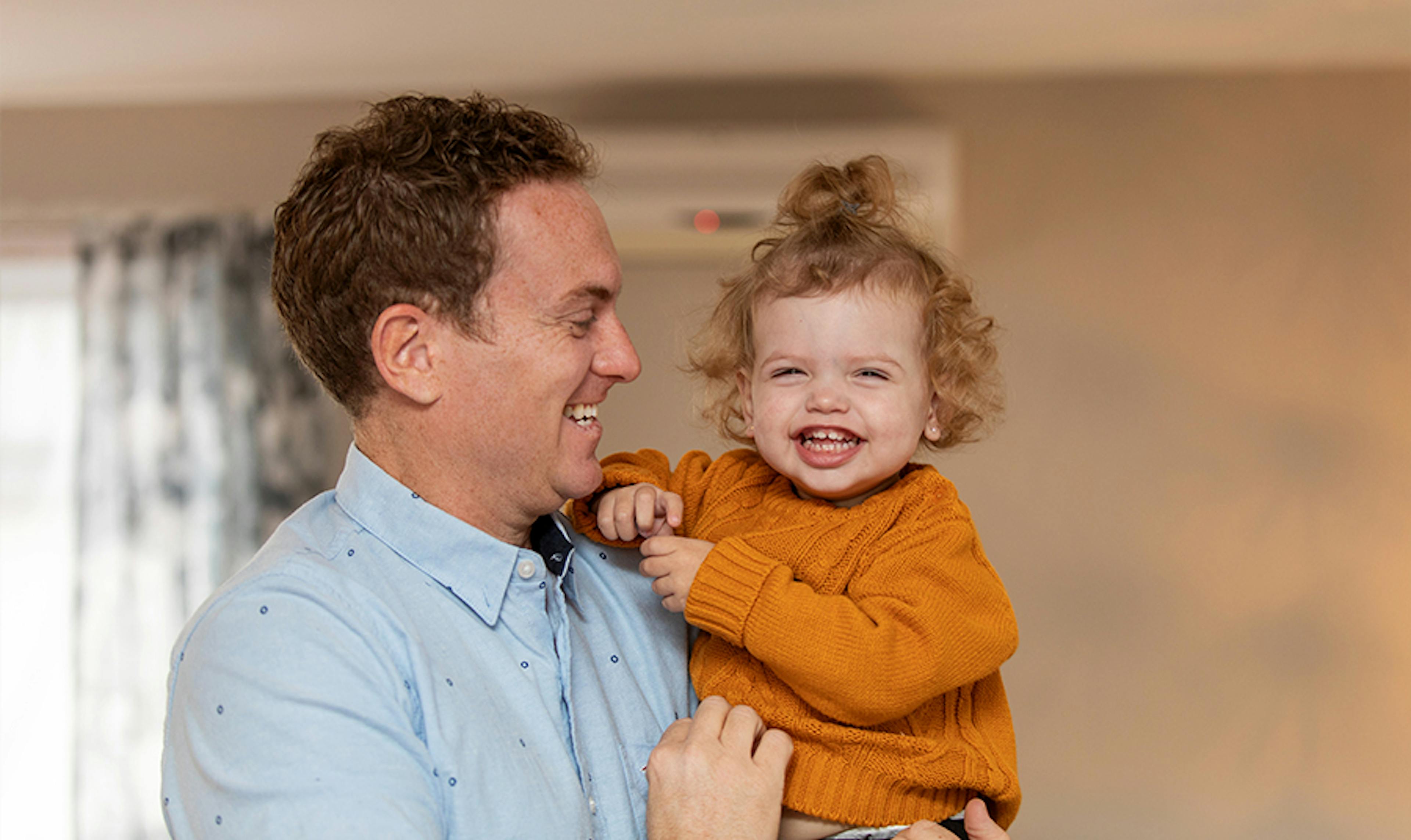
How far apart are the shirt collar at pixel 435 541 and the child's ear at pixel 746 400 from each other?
0.43m

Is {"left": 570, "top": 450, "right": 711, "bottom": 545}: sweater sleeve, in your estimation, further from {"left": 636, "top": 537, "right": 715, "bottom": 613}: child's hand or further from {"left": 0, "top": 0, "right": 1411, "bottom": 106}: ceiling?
{"left": 0, "top": 0, "right": 1411, "bottom": 106}: ceiling

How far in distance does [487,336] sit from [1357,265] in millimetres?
2905

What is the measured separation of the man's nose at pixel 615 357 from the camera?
4.16ft

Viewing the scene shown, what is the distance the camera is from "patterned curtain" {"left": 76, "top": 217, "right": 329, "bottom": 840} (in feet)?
11.4

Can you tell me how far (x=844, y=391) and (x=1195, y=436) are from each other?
2252 millimetres

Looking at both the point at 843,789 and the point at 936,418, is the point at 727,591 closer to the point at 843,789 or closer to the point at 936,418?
the point at 843,789

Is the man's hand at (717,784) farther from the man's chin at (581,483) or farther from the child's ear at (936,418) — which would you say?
the child's ear at (936,418)

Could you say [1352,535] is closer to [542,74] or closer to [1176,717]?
[1176,717]

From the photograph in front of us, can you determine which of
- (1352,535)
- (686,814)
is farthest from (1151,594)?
(686,814)

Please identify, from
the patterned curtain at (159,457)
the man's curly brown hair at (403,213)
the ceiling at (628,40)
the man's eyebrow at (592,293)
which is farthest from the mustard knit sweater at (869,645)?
the patterned curtain at (159,457)

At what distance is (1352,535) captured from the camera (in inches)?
127

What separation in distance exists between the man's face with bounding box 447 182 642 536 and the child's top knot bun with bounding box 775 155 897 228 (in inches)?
13.9

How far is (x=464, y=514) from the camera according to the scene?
1.25 m

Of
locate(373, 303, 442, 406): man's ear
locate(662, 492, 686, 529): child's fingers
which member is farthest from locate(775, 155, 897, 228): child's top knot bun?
locate(373, 303, 442, 406): man's ear
